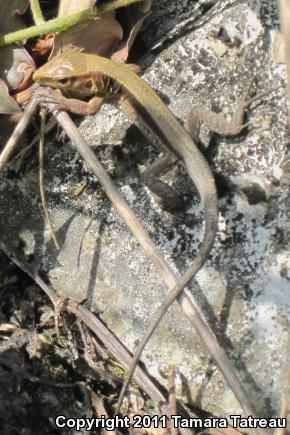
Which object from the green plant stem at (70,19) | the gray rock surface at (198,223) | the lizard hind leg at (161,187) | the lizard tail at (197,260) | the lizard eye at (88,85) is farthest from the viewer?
the lizard eye at (88,85)

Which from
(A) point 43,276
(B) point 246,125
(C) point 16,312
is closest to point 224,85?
(B) point 246,125

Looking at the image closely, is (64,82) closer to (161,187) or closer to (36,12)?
(36,12)

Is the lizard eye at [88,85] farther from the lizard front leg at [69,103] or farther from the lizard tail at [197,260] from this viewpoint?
the lizard tail at [197,260]

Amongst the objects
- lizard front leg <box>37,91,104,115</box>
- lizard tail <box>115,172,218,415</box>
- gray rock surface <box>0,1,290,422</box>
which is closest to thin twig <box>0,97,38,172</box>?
lizard front leg <box>37,91,104,115</box>

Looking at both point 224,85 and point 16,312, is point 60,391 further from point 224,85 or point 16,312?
point 224,85

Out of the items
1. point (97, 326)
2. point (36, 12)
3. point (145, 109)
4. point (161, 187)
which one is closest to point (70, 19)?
point (36, 12)

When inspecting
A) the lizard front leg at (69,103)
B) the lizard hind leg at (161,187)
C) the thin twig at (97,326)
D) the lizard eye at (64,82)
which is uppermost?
the lizard eye at (64,82)

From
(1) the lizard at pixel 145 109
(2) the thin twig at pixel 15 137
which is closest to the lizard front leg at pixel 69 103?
(1) the lizard at pixel 145 109
